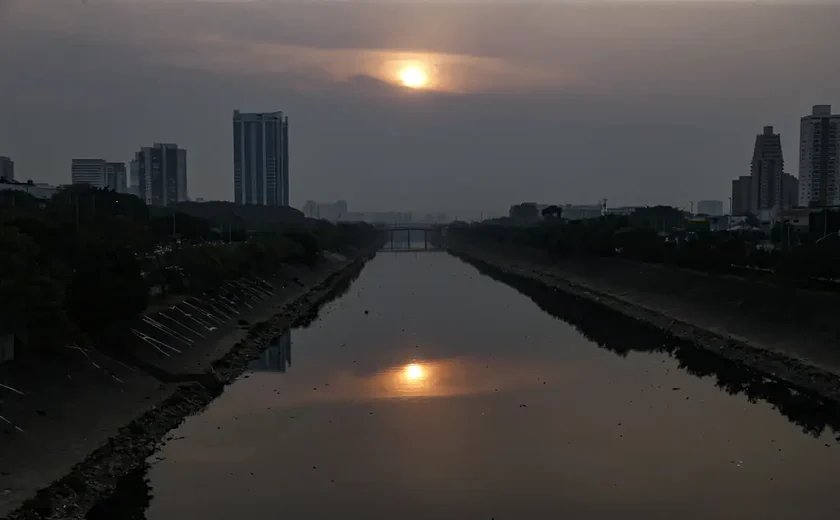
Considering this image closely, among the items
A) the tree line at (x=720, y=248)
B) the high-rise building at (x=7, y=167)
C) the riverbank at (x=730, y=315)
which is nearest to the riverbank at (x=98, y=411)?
the riverbank at (x=730, y=315)

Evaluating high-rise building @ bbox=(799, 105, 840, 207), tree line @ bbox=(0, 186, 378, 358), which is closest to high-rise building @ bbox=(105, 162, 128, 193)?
tree line @ bbox=(0, 186, 378, 358)

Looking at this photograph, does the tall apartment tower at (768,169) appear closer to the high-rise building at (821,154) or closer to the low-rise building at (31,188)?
the high-rise building at (821,154)

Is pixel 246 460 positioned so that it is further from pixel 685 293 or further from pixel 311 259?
pixel 311 259

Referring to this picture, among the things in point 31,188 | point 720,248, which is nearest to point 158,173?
point 31,188

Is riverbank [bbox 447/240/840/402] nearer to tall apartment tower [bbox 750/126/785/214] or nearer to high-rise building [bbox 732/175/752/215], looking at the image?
tall apartment tower [bbox 750/126/785/214]

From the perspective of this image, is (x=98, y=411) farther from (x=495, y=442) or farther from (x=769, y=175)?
(x=769, y=175)

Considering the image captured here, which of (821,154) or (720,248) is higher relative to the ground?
(821,154)
